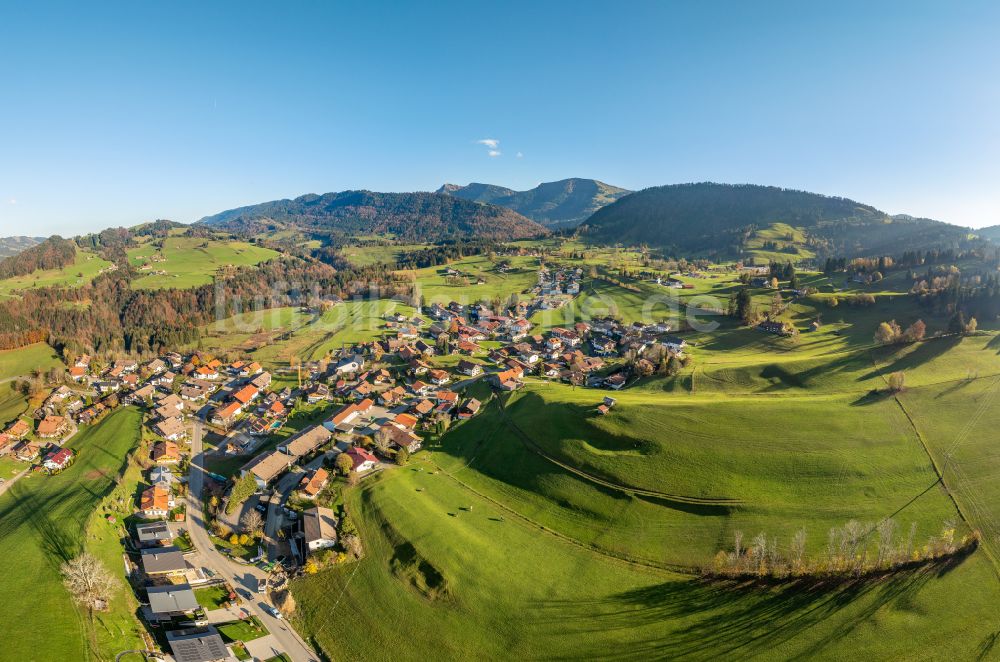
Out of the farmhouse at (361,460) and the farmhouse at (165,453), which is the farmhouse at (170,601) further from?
the farmhouse at (165,453)

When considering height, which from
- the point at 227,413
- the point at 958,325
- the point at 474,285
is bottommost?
the point at 227,413

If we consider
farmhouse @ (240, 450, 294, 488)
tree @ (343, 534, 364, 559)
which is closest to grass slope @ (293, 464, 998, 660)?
tree @ (343, 534, 364, 559)

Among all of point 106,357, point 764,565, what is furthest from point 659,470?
point 106,357

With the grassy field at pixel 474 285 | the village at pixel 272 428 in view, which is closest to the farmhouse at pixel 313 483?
the village at pixel 272 428

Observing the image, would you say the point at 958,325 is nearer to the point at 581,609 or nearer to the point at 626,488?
the point at 626,488

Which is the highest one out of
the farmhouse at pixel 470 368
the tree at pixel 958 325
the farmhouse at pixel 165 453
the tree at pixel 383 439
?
the tree at pixel 958 325

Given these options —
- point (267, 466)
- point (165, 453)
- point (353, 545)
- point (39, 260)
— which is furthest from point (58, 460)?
point (39, 260)
